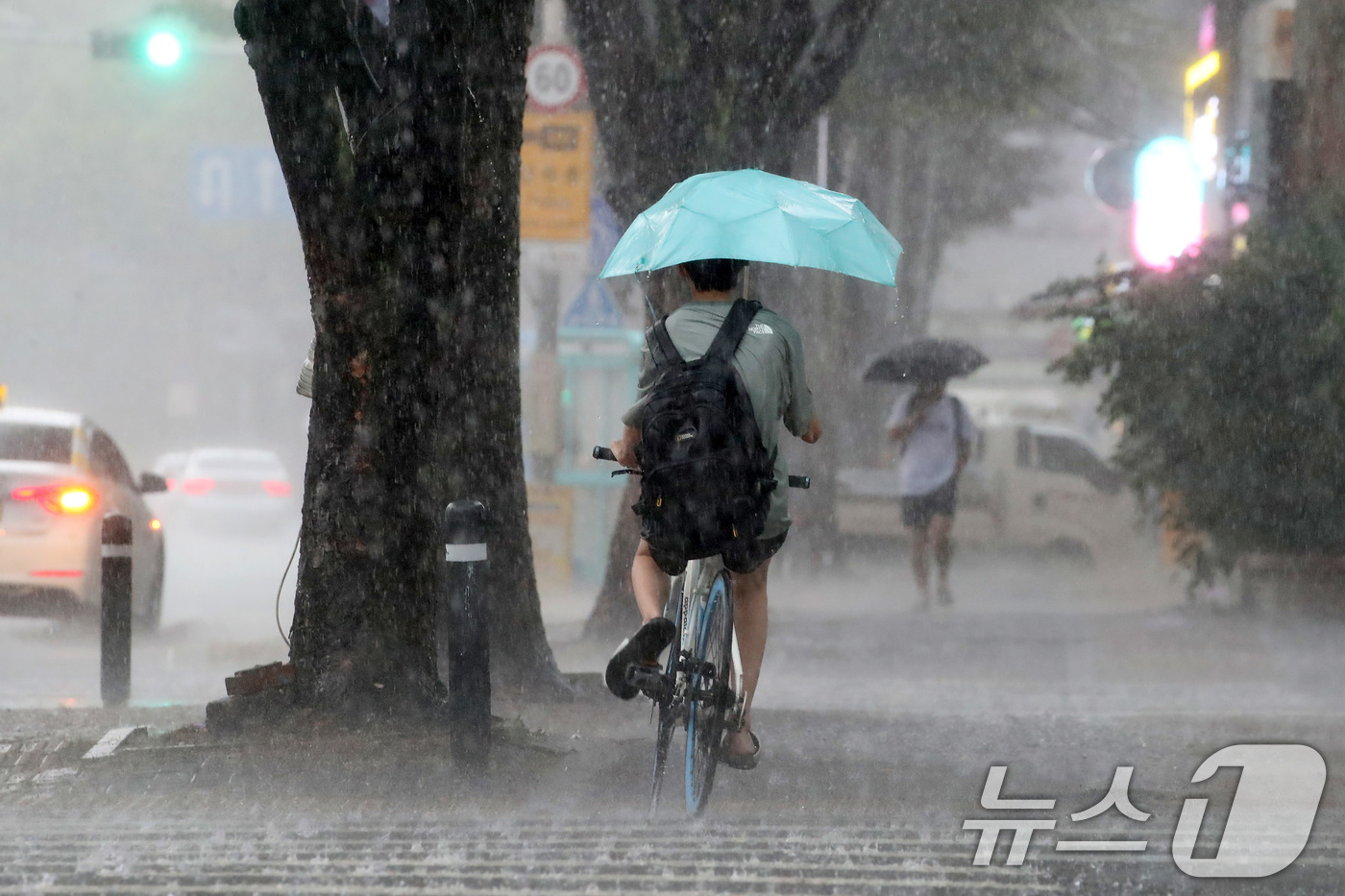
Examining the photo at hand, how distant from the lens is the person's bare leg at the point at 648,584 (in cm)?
571

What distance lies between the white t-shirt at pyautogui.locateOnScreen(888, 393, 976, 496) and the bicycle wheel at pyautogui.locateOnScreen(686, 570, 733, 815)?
8.01 metres

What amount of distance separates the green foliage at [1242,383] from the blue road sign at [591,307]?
355cm

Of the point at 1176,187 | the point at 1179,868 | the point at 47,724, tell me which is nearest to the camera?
the point at 1179,868

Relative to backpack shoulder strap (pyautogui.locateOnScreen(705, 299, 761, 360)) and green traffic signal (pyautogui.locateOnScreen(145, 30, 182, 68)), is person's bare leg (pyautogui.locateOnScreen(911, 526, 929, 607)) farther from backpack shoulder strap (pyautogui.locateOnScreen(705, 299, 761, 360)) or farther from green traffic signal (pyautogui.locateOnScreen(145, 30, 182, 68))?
backpack shoulder strap (pyautogui.locateOnScreen(705, 299, 761, 360))

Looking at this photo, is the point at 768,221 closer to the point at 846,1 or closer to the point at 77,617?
the point at 846,1

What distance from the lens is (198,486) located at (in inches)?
887

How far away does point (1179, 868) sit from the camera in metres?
5.03

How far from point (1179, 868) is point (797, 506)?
1359 cm

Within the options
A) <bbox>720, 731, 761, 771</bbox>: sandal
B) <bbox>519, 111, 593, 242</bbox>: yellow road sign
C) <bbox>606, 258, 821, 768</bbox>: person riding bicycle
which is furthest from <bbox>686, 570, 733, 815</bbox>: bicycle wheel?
<bbox>519, 111, 593, 242</bbox>: yellow road sign

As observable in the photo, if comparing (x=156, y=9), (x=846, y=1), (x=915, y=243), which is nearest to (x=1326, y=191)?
(x=846, y=1)

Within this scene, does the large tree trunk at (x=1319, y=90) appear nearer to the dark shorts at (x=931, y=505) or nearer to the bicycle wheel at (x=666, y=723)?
the dark shorts at (x=931, y=505)

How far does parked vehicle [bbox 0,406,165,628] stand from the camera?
11.0 m

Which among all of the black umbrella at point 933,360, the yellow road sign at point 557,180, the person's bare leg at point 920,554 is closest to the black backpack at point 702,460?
the yellow road sign at point 557,180

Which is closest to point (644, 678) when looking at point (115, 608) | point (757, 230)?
point (757, 230)
